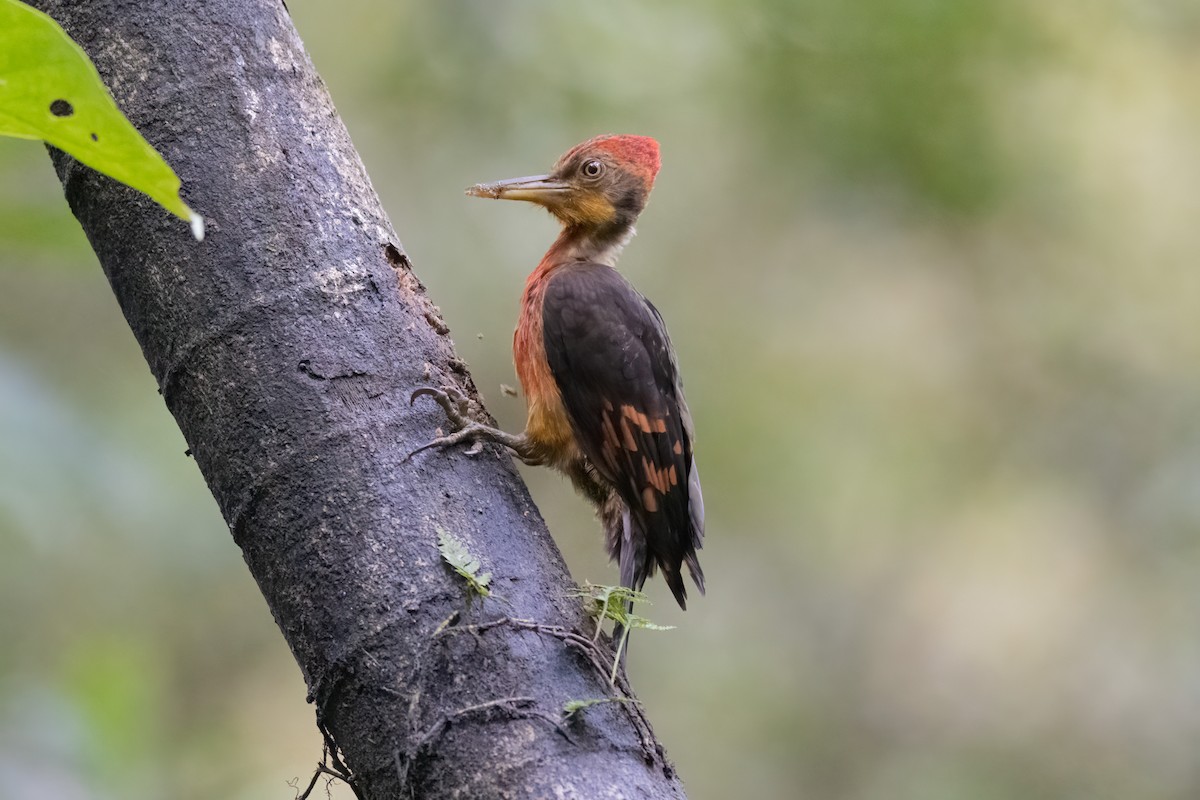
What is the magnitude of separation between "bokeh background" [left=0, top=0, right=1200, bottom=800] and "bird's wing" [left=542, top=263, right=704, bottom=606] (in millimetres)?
1615

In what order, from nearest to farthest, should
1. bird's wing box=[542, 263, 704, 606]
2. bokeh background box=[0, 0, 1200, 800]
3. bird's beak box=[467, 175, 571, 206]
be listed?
bird's wing box=[542, 263, 704, 606], bird's beak box=[467, 175, 571, 206], bokeh background box=[0, 0, 1200, 800]

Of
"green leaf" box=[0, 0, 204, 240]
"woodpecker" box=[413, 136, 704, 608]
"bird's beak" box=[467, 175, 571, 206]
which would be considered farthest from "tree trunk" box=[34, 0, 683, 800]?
"bird's beak" box=[467, 175, 571, 206]

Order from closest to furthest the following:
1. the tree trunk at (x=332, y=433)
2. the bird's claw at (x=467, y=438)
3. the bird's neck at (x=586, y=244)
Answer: the tree trunk at (x=332, y=433)
the bird's claw at (x=467, y=438)
the bird's neck at (x=586, y=244)

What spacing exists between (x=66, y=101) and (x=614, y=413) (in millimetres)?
1935

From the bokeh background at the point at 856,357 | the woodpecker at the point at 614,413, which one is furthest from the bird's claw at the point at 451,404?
the bokeh background at the point at 856,357

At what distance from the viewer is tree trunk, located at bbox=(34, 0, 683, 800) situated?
1.62 meters

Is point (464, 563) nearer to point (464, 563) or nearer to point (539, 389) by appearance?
point (464, 563)

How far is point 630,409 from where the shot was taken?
285cm

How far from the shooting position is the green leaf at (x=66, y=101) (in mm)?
962

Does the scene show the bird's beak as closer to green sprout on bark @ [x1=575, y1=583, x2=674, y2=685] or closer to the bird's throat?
the bird's throat

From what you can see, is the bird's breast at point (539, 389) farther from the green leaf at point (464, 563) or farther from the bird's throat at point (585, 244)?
the green leaf at point (464, 563)

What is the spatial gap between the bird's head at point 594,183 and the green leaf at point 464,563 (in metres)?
1.86

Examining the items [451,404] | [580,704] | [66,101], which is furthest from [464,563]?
[66,101]

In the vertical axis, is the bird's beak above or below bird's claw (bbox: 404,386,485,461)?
above
